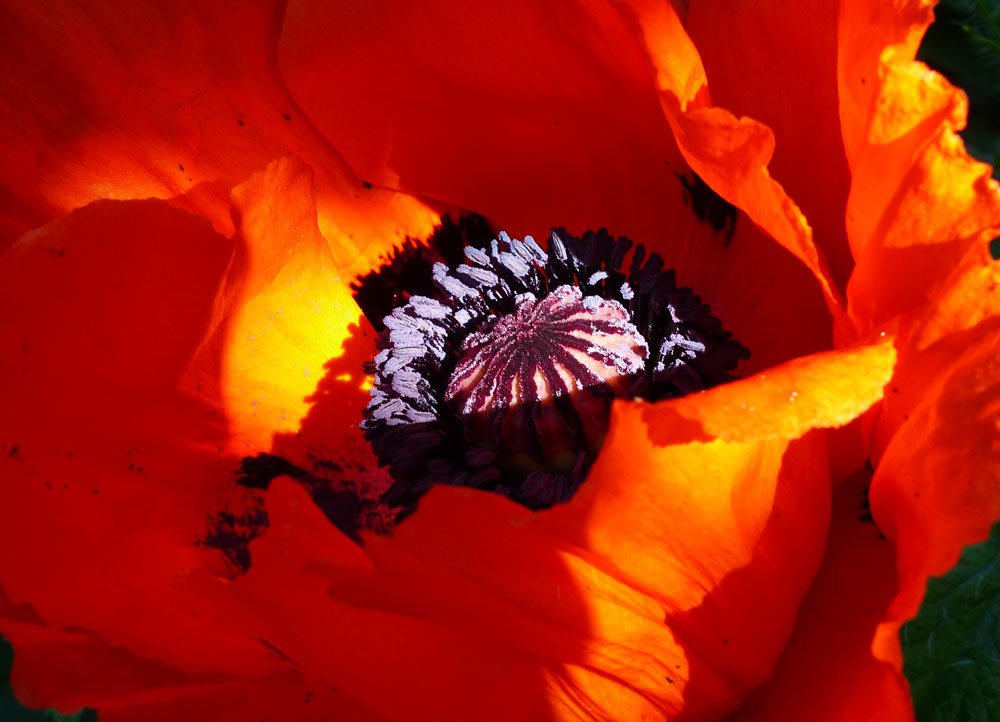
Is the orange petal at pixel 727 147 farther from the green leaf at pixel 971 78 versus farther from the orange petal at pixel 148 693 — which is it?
the green leaf at pixel 971 78

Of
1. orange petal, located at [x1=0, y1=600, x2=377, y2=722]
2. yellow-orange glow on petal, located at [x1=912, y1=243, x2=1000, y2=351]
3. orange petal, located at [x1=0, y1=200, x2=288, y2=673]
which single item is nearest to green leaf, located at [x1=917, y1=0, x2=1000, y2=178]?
yellow-orange glow on petal, located at [x1=912, y1=243, x2=1000, y2=351]

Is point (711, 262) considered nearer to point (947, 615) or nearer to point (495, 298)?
point (495, 298)

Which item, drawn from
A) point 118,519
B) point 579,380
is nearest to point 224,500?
point 118,519

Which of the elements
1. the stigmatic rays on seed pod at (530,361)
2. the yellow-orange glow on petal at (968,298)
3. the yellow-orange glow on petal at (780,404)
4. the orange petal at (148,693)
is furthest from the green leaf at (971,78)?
the orange petal at (148,693)

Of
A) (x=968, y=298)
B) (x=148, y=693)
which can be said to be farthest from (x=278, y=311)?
(x=968, y=298)

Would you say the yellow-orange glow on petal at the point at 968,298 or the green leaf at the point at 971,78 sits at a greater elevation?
the yellow-orange glow on petal at the point at 968,298

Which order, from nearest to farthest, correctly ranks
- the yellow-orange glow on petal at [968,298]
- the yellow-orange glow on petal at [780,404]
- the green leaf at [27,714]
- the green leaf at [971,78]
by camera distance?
the yellow-orange glow on petal at [780,404] < the yellow-orange glow on petal at [968,298] < the green leaf at [27,714] < the green leaf at [971,78]

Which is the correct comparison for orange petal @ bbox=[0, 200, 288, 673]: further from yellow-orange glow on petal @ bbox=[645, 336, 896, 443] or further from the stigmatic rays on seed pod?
yellow-orange glow on petal @ bbox=[645, 336, 896, 443]
